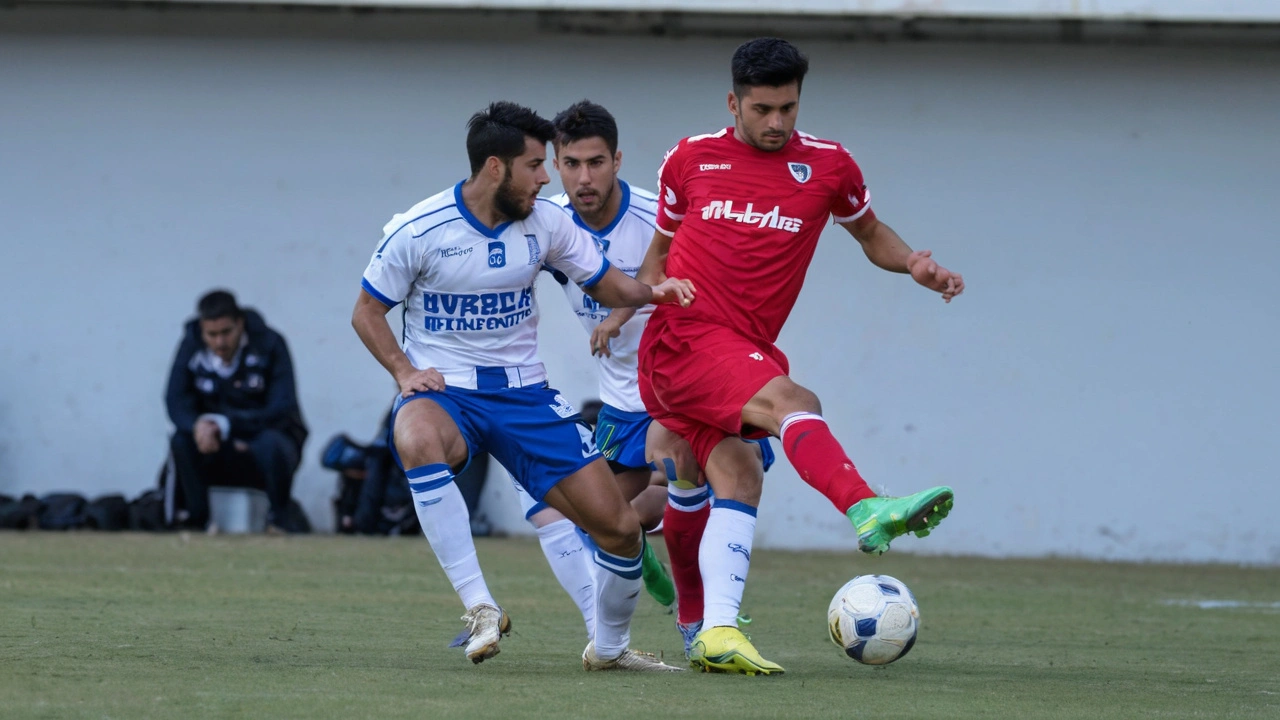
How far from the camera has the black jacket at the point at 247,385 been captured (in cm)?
990

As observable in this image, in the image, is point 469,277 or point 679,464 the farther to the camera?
point 679,464

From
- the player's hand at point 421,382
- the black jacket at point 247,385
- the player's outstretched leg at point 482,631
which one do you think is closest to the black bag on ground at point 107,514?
the black jacket at point 247,385

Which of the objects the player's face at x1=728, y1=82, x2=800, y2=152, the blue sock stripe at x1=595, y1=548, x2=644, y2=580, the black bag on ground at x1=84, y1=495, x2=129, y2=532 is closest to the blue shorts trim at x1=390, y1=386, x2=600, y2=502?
the blue sock stripe at x1=595, y1=548, x2=644, y2=580

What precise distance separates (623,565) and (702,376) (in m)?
0.64

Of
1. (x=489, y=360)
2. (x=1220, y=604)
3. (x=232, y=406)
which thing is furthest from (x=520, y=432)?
(x=232, y=406)

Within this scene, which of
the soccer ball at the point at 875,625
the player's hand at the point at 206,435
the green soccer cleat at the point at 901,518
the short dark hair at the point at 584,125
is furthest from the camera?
the player's hand at the point at 206,435

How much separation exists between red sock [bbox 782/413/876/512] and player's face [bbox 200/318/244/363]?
240 inches

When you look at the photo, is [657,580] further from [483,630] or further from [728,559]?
[483,630]

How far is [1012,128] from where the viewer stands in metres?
10.4

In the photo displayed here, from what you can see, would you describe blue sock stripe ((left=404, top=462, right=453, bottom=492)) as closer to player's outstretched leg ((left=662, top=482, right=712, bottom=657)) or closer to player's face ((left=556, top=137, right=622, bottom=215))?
player's outstretched leg ((left=662, top=482, right=712, bottom=657))

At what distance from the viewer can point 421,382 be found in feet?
15.8

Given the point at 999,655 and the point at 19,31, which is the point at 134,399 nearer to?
the point at 19,31

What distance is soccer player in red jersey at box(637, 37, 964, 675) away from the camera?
458 centimetres

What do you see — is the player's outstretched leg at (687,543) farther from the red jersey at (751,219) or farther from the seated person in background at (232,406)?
the seated person in background at (232,406)
